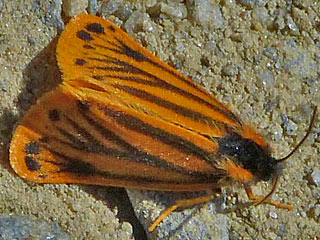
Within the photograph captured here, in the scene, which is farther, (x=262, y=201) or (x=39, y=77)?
(x=39, y=77)

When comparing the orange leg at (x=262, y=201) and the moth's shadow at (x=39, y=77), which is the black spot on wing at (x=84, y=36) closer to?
the moth's shadow at (x=39, y=77)

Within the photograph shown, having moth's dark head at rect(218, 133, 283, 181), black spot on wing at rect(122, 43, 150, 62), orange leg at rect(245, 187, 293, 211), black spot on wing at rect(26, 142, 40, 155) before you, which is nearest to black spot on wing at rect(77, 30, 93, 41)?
black spot on wing at rect(122, 43, 150, 62)

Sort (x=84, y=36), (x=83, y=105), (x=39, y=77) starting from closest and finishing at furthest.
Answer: (x=83, y=105)
(x=84, y=36)
(x=39, y=77)

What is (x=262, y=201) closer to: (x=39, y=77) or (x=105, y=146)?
(x=105, y=146)

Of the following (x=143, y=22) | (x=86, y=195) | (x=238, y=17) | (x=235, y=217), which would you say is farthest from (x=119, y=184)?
(x=238, y=17)

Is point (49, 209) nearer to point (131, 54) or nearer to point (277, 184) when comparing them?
point (131, 54)

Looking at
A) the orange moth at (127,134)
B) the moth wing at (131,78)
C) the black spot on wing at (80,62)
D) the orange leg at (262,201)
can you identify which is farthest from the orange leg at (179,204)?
the black spot on wing at (80,62)

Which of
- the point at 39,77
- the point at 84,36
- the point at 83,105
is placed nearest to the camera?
the point at 83,105

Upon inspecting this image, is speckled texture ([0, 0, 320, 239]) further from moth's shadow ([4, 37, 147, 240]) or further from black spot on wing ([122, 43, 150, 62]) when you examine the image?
black spot on wing ([122, 43, 150, 62])

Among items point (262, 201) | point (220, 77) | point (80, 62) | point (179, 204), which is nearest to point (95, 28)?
point (80, 62)
